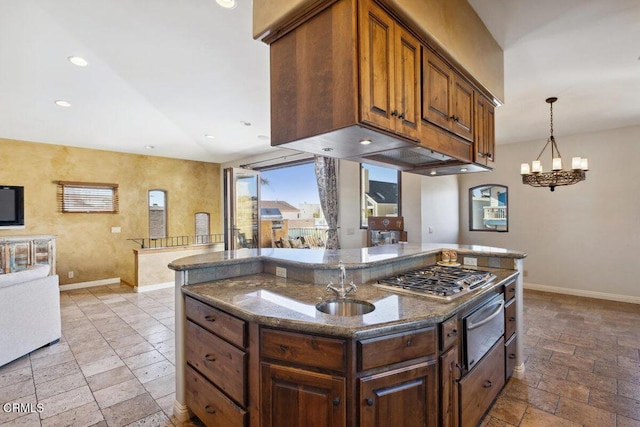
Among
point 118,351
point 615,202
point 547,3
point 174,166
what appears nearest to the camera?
point 547,3

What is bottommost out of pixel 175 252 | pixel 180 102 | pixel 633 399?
pixel 633 399

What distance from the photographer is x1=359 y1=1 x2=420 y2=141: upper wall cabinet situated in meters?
1.50

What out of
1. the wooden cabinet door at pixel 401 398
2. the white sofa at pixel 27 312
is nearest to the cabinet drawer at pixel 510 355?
the wooden cabinet door at pixel 401 398

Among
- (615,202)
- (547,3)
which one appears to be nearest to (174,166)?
(547,3)

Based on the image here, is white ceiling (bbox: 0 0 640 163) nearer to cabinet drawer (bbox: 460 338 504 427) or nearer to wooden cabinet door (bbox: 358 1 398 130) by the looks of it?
wooden cabinet door (bbox: 358 1 398 130)

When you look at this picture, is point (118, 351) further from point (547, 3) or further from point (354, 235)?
point (547, 3)

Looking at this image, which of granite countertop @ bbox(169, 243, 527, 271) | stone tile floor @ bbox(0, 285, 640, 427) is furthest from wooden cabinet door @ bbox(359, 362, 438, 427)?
stone tile floor @ bbox(0, 285, 640, 427)

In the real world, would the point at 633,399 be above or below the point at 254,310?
below

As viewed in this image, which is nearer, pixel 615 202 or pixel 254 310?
pixel 254 310

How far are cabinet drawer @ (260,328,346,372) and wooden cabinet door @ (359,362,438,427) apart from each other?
16 cm

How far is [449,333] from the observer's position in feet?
5.40

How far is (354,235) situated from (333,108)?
4591 mm

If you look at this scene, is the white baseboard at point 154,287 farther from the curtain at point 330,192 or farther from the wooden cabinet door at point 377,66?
the wooden cabinet door at point 377,66

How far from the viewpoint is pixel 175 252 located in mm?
6250
